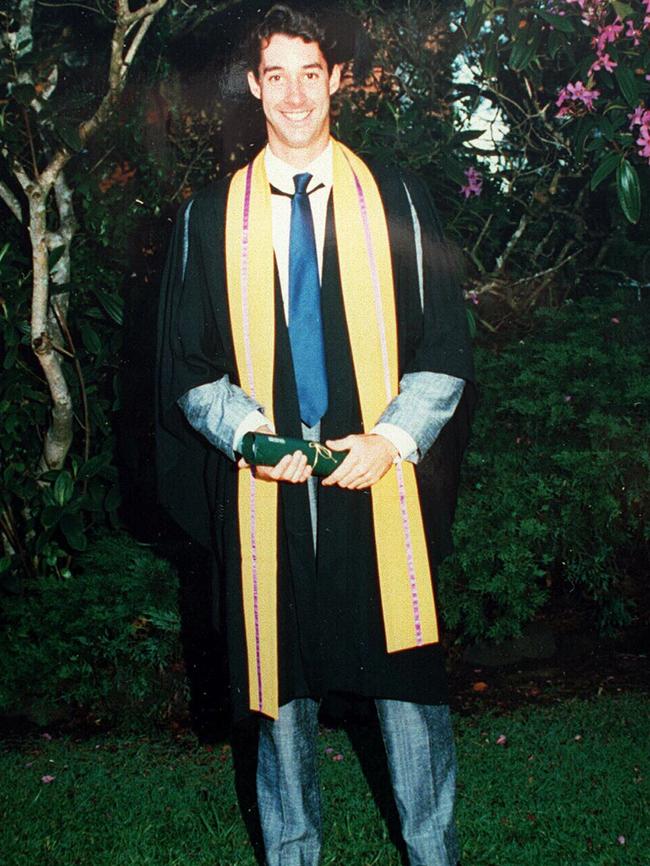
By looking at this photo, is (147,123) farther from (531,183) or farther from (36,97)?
(531,183)

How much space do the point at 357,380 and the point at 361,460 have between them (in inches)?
7.3

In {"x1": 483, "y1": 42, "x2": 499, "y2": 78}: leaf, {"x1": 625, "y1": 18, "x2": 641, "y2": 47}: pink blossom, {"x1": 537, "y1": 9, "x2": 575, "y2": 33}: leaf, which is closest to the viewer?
{"x1": 537, "y1": 9, "x2": 575, "y2": 33}: leaf

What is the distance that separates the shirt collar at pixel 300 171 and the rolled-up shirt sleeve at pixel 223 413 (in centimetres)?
42

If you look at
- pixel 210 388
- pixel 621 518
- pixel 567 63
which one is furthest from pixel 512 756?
pixel 567 63

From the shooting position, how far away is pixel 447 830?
200cm

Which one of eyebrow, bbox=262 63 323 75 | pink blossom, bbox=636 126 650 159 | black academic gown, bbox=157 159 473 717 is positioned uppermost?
eyebrow, bbox=262 63 323 75

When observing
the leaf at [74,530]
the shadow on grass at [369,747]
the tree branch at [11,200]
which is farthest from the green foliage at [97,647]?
the tree branch at [11,200]

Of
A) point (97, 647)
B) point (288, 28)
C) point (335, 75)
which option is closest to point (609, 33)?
point (335, 75)

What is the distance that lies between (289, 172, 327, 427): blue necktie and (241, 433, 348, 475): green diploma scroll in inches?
7.3

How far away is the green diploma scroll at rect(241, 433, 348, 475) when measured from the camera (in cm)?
183

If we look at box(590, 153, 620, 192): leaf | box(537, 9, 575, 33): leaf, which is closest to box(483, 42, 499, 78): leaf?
box(537, 9, 575, 33): leaf

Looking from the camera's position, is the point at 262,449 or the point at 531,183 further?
the point at 531,183

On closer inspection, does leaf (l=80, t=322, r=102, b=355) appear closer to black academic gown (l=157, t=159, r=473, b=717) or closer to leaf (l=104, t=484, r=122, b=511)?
leaf (l=104, t=484, r=122, b=511)

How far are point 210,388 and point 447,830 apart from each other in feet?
3.30
